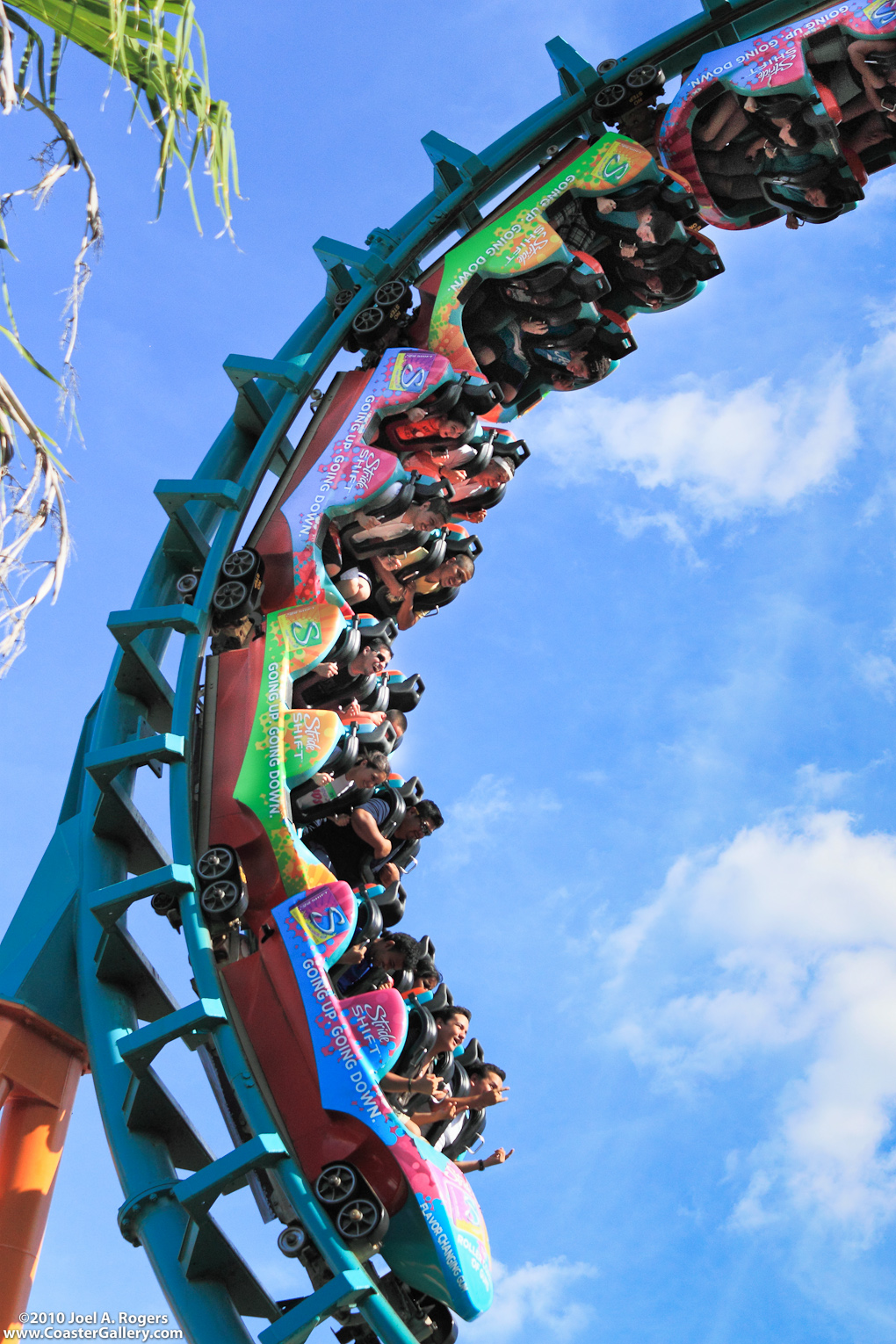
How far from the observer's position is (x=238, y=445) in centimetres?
1143

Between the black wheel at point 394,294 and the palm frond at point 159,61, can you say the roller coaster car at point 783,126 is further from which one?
the palm frond at point 159,61

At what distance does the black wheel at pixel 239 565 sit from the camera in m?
10.1

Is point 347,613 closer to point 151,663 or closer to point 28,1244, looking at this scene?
point 151,663

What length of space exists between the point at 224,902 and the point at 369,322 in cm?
546

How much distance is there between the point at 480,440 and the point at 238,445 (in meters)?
1.98

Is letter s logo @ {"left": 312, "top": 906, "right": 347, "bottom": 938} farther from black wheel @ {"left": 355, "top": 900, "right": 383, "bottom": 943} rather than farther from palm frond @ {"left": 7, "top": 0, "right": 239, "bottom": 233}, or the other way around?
palm frond @ {"left": 7, "top": 0, "right": 239, "bottom": 233}

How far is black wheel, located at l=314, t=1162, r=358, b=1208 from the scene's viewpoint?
25.5ft

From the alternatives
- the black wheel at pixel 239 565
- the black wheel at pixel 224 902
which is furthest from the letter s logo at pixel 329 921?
the black wheel at pixel 239 565

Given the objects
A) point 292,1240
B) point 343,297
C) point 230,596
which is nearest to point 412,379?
point 343,297

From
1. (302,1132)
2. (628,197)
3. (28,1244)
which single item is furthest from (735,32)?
(28,1244)

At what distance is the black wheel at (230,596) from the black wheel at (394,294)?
125 inches

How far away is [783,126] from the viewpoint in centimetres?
1162

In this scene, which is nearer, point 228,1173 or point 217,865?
point 228,1173

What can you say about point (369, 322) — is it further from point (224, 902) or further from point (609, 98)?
point (224, 902)
